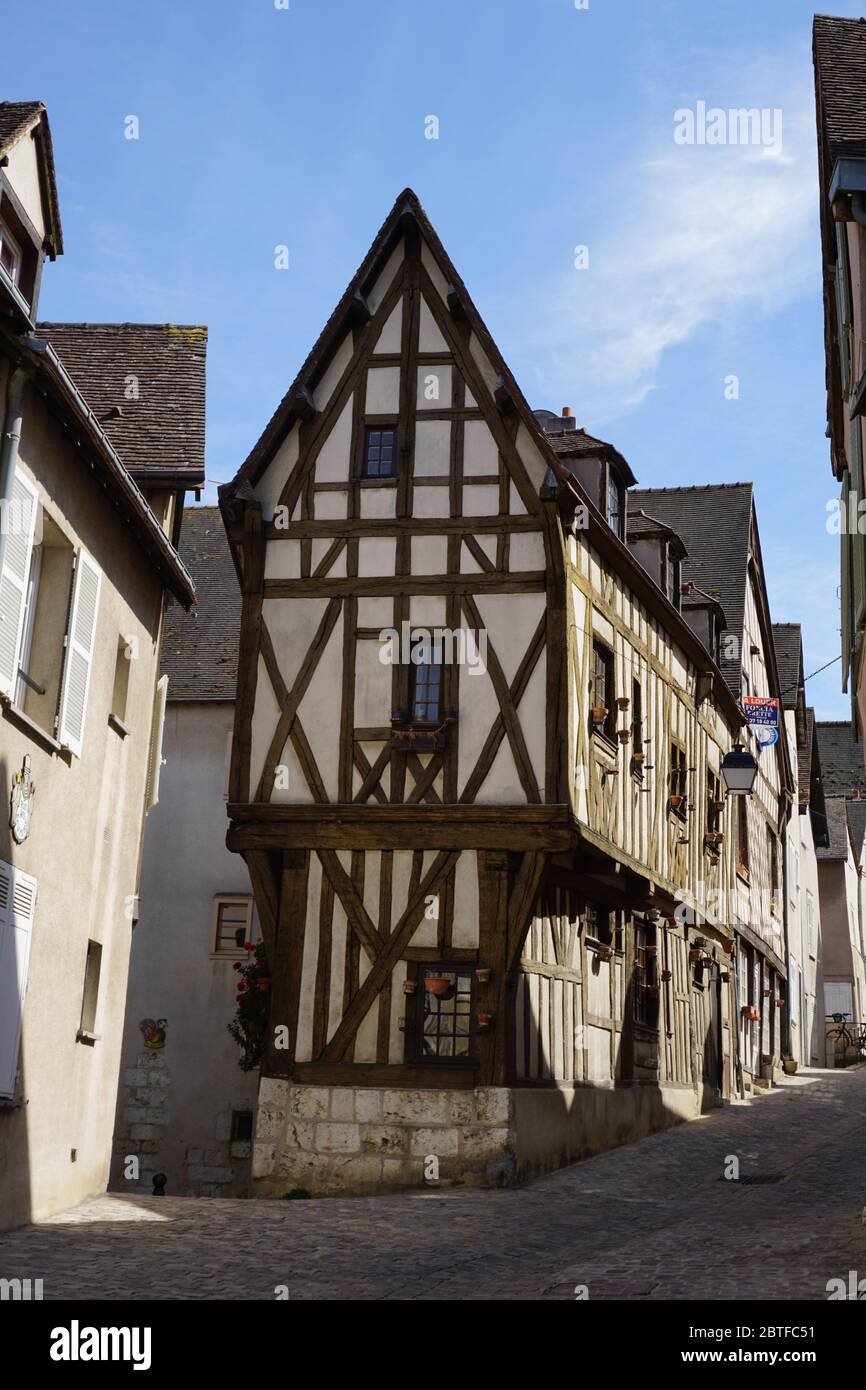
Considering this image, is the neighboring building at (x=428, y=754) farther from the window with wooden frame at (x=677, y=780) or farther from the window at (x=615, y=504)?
the window with wooden frame at (x=677, y=780)

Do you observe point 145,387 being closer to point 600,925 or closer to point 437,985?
point 437,985

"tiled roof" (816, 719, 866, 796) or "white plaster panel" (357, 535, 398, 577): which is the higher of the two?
"tiled roof" (816, 719, 866, 796)

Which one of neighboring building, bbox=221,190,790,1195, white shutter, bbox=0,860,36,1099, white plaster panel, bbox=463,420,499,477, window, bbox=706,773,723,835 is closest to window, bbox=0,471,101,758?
white shutter, bbox=0,860,36,1099

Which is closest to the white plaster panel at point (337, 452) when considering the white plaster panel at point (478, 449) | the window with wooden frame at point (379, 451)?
the window with wooden frame at point (379, 451)

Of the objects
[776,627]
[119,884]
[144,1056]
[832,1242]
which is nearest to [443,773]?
[119,884]

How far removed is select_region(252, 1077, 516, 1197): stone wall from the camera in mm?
14609

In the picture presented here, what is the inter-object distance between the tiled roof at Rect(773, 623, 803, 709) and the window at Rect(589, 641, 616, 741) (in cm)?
1518

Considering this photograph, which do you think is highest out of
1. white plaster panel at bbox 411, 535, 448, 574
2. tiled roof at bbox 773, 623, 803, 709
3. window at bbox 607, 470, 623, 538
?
tiled roof at bbox 773, 623, 803, 709

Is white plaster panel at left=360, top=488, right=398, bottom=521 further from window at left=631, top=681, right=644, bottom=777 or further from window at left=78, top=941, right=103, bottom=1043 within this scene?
window at left=78, top=941, right=103, bottom=1043

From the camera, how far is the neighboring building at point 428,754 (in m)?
15.0

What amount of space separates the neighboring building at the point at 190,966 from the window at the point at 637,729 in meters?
5.82
